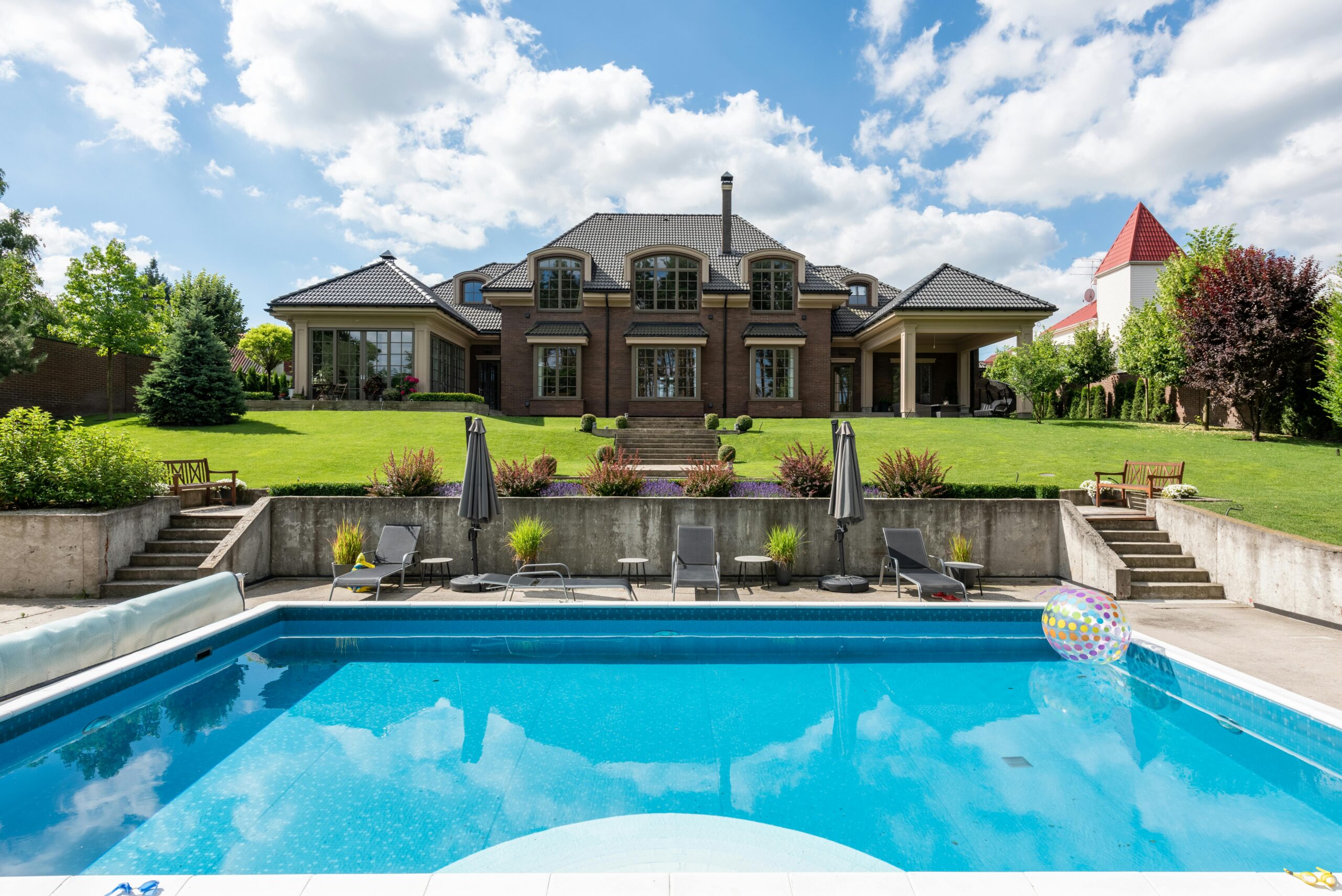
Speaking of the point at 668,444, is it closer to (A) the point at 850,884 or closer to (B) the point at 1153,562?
(B) the point at 1153,562

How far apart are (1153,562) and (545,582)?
923 centimetres

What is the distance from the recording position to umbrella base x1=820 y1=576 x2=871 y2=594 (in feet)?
29.5

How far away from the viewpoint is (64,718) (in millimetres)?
4719

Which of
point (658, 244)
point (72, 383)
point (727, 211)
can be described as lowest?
point (72, 383)

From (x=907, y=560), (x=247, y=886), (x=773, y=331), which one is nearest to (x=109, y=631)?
(x=247, y=886)

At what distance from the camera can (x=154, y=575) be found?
29.3 ft

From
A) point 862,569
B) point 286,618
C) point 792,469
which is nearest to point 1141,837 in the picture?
point 862,569

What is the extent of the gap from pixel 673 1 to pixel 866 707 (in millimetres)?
11188

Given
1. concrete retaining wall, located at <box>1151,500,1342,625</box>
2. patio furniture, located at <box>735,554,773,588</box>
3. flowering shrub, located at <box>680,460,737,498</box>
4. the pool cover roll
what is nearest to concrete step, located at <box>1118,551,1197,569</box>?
concrete retaining wall, located at <box>1151,500,1342,625</box>

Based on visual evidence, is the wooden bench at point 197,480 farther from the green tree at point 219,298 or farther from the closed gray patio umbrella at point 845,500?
the green tree at point 219,298

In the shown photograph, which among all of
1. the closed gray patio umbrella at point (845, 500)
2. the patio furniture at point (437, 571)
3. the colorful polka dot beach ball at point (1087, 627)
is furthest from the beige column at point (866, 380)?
the colorful polka dot beach ball at point (1087, 627)

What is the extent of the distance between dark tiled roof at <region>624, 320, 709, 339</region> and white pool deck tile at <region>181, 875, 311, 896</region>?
21.9 meters

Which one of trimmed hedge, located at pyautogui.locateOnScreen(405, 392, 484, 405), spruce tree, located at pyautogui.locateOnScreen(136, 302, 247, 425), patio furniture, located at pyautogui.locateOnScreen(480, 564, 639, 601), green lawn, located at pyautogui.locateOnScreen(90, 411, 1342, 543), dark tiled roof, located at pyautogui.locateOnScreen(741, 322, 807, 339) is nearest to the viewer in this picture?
patio furniture, located at pyautogui.locateOnScreen(480, 564, 639, 601)

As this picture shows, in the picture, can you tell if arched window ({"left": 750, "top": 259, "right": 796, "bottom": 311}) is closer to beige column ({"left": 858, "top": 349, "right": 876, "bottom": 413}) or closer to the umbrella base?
beige column ({"left": 858, "top": 349, "right": 876, "bottom": 413})
